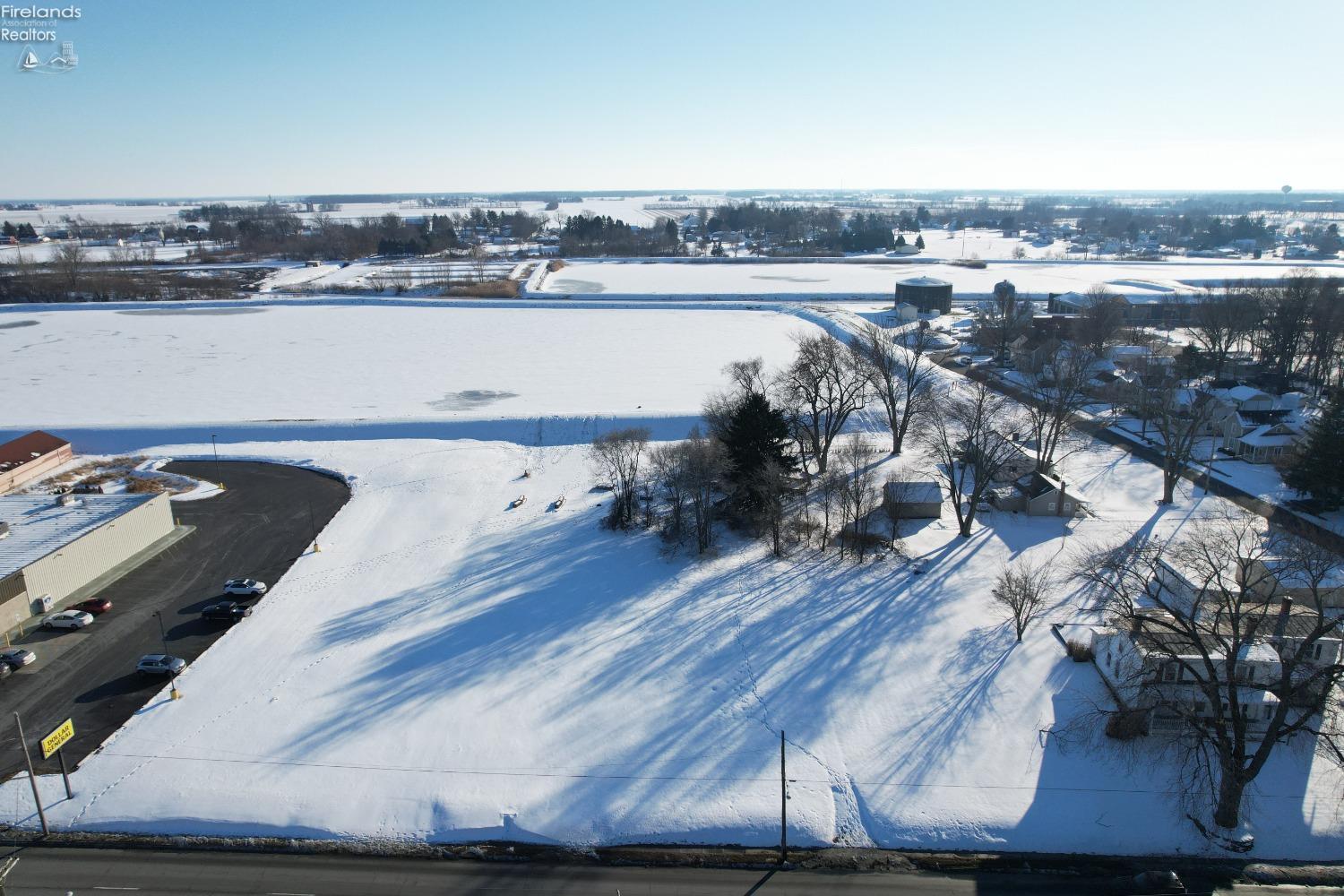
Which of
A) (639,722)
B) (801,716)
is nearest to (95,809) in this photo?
(639,722)

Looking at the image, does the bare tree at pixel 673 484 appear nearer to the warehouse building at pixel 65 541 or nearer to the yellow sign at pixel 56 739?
the yellow sign at pixel 56 739

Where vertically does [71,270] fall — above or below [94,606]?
above

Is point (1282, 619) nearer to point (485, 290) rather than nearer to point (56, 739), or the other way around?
point (56, 739)

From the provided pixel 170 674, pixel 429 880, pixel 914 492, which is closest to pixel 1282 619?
pixel 914 492

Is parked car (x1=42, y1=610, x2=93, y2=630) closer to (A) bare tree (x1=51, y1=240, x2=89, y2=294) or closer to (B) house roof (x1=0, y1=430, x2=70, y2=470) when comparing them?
(B) house roof (x1=0, y1=430, x2=70, y2=470)

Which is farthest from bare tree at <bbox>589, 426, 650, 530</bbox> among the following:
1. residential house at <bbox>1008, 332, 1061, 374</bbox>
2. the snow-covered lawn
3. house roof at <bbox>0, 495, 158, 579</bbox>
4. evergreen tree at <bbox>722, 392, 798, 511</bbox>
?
residential house at <bbox>1008, 332, 1061, 374</bbox>
